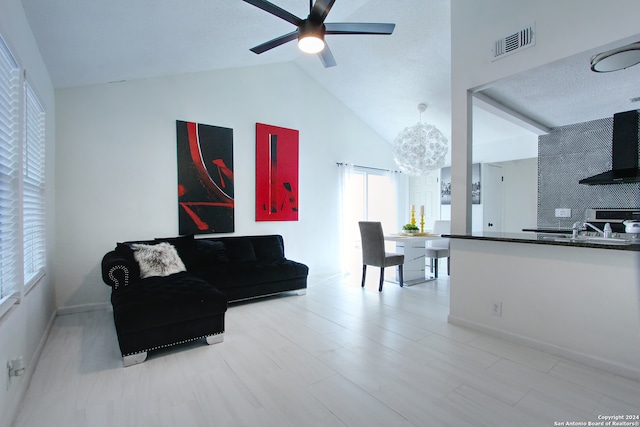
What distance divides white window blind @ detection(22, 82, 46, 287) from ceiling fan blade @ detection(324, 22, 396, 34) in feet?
7.47

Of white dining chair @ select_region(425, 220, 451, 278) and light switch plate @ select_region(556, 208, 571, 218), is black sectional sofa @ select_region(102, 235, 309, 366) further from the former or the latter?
light switch plate @ select_region(556, 208, 571, 218)

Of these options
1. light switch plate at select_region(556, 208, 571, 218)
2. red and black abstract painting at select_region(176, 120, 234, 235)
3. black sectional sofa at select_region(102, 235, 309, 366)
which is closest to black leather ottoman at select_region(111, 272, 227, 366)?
black sectional sofa at select_region(102, 235, 309, 366)

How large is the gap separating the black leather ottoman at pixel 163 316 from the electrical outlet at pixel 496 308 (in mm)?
2380

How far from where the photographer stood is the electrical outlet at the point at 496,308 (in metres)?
2.78

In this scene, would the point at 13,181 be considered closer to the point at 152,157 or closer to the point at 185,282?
the point at 185,282

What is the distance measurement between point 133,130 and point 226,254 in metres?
1.92

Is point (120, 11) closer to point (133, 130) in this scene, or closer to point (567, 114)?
point (133, 130)

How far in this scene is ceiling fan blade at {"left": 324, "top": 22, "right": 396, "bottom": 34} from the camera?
2.46 meters

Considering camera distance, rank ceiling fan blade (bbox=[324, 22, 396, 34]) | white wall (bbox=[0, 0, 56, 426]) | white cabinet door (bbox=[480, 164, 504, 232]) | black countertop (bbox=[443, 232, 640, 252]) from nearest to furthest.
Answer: white wall (bbox=[0, 0, 56, 426]), black countertop (bbox=[443, 232, 640, 252]), ceiling fan blade (bbox=[324, 22, 396, 34]), white cabinet door (bbox=[480, 164, 504, 232])

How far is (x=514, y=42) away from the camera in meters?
2.66

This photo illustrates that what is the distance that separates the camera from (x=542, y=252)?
2.53m

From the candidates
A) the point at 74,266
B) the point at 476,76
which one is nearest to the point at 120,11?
the point at 74,266

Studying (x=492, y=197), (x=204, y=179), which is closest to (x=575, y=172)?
(x=492, y=197)

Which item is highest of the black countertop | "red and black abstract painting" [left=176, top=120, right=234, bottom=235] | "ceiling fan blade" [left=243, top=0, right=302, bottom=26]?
"ceiling fan blade" [left=243, top=0, right=302, bottom=26]
